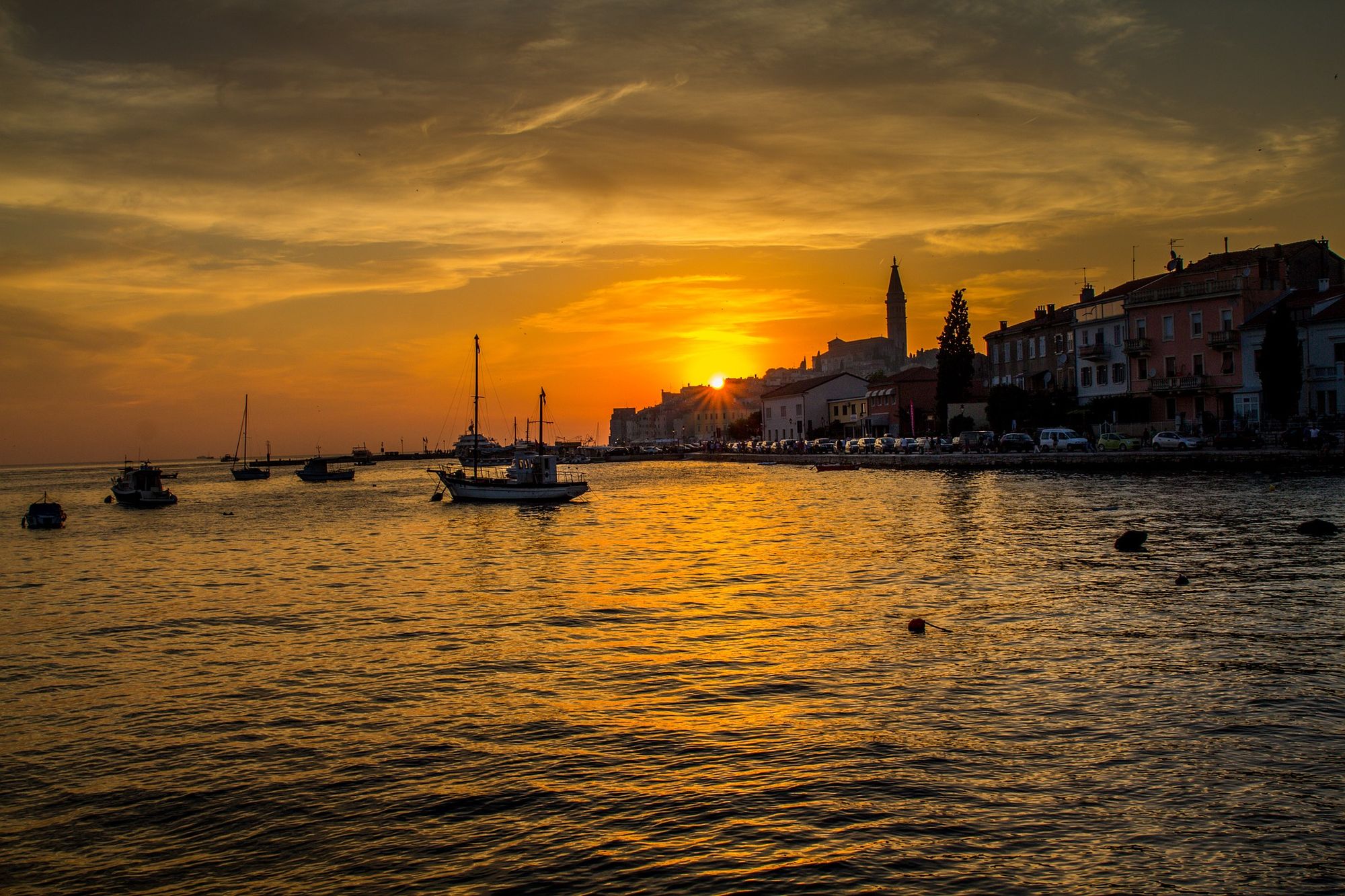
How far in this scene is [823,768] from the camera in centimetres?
1145

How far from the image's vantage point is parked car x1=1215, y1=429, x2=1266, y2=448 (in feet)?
207

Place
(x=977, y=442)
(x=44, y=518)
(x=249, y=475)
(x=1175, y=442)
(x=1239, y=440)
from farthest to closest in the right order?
(x=249, y=475)
(x=977, y=442)
(x=1175, y=442)
(x=1239, y=440)
(x=44, y=518)

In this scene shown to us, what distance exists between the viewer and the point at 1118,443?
70.9 metres

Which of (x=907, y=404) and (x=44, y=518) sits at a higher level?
(x=907, y=404)

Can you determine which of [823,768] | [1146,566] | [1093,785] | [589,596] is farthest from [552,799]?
[1146,566]

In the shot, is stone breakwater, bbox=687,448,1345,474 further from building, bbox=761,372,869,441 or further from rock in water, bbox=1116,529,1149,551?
building, bbox=761,372,869,441

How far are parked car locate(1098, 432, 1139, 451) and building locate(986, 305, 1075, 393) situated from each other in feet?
50.1

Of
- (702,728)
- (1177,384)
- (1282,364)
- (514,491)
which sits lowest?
(702,728)

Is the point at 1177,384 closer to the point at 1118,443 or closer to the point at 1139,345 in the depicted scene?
the point at 1139,345

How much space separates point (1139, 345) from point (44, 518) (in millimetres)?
78738

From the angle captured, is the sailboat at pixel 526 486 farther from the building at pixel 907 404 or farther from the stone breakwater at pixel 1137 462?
the building at pixel 907 404

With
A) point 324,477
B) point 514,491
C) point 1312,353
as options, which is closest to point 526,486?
point 514,491

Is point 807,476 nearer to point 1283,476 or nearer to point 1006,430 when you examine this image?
point 1006,430

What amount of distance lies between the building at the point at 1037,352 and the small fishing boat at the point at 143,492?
7777 centimetres
